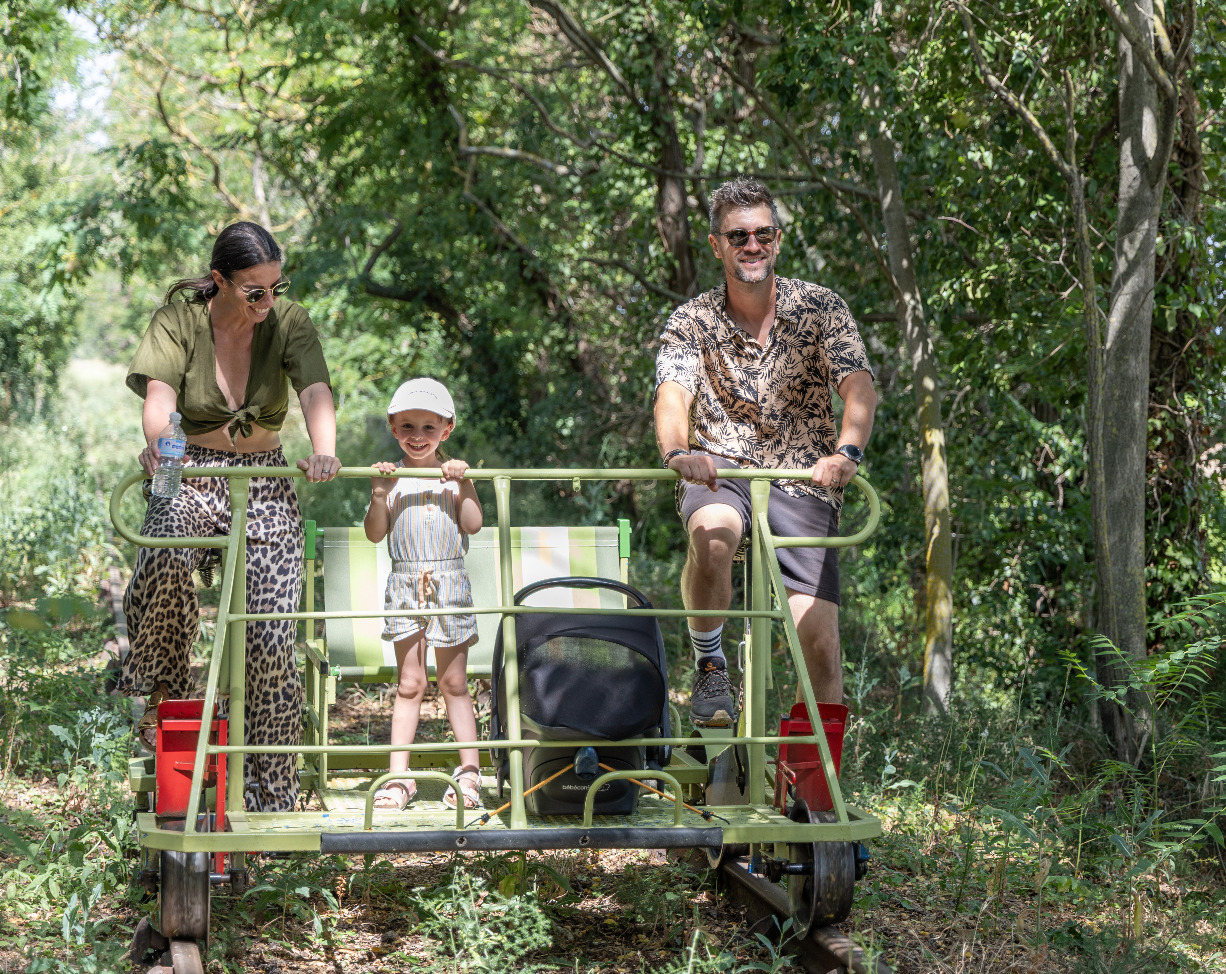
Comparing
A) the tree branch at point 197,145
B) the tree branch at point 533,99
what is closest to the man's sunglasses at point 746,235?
the tree branch at point 533,99

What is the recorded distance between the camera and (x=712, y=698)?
4.46 metres

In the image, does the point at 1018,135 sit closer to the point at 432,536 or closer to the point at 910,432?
the point at 910,432

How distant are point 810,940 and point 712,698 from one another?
96cm

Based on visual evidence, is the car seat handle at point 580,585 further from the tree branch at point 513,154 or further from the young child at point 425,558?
the tree branch at point 513,154

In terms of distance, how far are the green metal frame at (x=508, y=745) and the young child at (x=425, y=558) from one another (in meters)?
0.39

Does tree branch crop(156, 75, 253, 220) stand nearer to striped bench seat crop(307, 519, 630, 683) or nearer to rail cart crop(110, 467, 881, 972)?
striped bench seat crop(307, 519, 630, 683)

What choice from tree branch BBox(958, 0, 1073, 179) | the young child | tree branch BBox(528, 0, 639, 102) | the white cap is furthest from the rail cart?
tree branch BBox(528, 0, 639, 102)

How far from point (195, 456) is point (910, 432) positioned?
581 centimetres

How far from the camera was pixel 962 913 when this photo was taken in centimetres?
447

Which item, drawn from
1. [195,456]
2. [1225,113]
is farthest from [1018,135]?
[195,456]

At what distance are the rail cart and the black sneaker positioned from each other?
49 mm

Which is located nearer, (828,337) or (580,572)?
(828,337)

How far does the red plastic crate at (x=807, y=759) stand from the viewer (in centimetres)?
381

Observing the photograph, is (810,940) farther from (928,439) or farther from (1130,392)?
(928,439)
